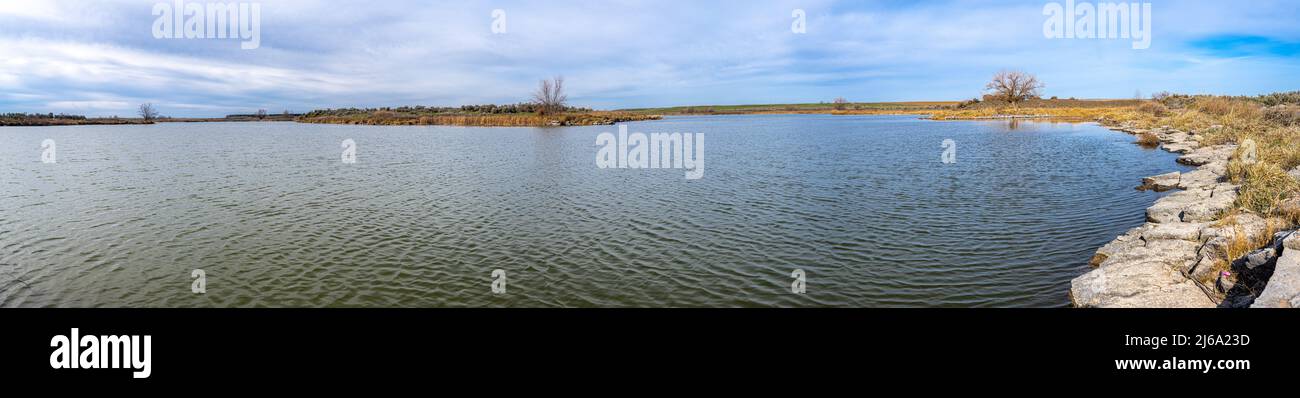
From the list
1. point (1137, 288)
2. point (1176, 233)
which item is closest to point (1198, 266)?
point (1137, 288)

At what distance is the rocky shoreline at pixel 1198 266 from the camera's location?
7.51 metres

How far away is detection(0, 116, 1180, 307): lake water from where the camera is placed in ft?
33.6

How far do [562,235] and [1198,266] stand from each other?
11798 mm

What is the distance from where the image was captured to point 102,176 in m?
25.0

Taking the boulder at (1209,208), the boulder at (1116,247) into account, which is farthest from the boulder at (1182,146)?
the boulder at (1116,247)

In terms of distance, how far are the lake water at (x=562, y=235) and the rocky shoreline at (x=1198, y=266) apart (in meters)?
0.72

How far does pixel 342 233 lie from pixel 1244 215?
1909cm

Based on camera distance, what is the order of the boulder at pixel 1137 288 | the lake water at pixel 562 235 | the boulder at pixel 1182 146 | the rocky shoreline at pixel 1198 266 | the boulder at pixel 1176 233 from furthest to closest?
the boulder at pixel 1182 146 → the boulder at pixel 1176 233 → the lake water at pixel 562 235 → the boulder at pixel 1137 288 → the rocky shoreline at pixel 1198 266

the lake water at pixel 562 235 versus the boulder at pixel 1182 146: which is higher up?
the boulder at pixel 1182 146

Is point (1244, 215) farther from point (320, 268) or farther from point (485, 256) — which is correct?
point (320, 268)

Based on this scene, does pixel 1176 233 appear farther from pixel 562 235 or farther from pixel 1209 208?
pixel 562 235

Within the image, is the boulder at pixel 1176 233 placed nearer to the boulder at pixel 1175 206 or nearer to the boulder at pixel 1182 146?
the boulder at pixel 1175 206

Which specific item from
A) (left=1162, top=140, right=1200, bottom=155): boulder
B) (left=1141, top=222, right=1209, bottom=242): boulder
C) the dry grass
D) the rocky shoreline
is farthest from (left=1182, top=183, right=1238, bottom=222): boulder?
the dry grass
